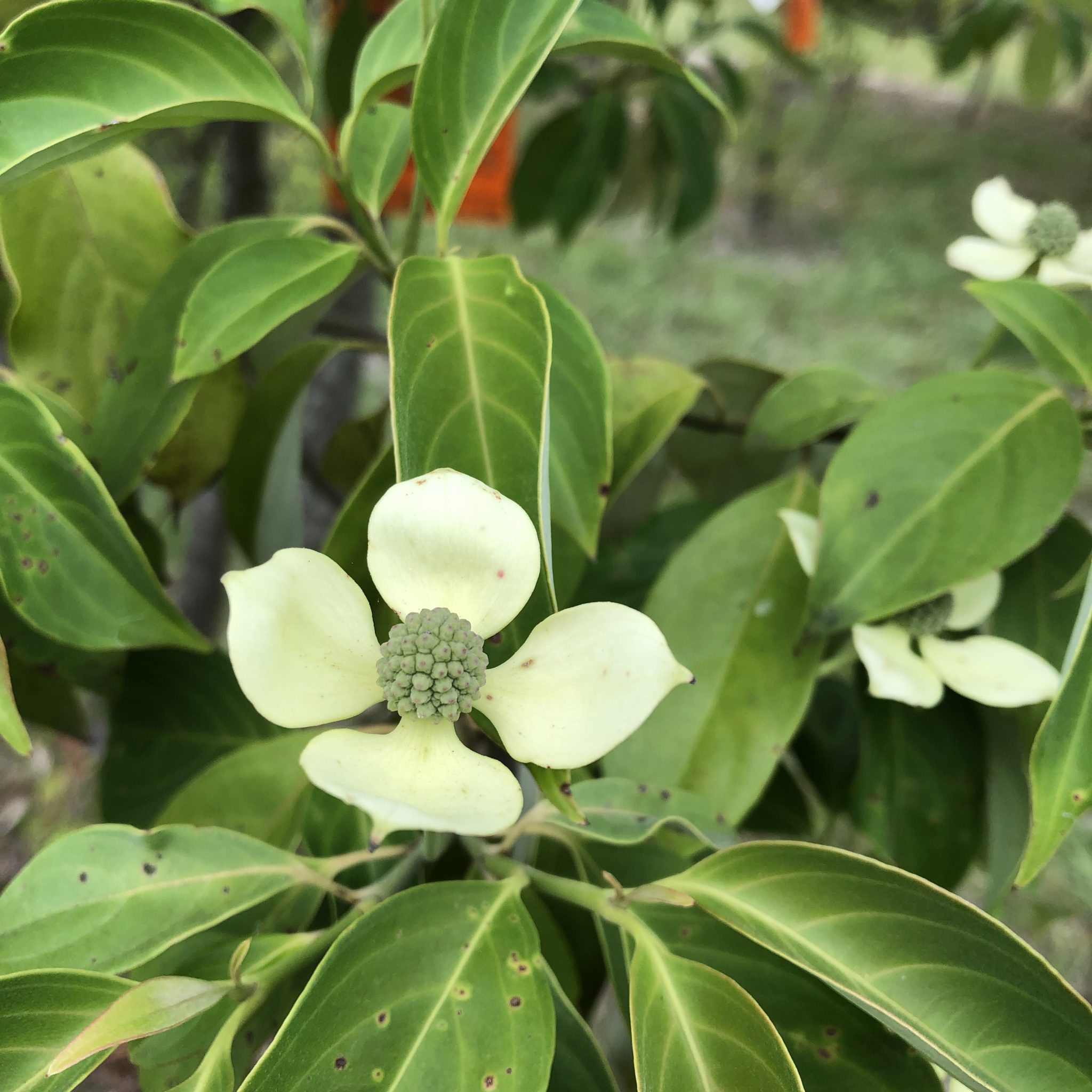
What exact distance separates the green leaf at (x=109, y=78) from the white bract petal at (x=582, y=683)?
0.24 meters

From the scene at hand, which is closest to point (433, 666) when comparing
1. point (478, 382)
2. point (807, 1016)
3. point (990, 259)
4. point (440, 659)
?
point (440, 659)

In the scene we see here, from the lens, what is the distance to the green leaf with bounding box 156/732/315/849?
46 cm

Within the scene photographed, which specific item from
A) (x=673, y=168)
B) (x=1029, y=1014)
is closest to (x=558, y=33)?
(x=1029, y=1014)

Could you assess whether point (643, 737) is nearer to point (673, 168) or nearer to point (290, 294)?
point (290, 294)

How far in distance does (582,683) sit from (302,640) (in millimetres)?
93

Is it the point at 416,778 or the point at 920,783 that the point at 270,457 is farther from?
the point at 920,783

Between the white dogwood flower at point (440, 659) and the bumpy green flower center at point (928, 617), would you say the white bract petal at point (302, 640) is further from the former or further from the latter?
the bumpy green flower center at point (928, 617)

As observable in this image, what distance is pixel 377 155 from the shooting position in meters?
0.46

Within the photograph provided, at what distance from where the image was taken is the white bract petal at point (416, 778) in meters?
0.24

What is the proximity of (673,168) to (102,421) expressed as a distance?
118cm

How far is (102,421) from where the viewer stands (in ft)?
1.39

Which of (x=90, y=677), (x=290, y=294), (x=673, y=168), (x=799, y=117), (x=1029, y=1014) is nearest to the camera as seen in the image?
(x=1029, y=1014)

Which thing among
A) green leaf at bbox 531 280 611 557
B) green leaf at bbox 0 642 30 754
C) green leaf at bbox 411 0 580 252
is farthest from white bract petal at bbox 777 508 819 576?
green leaf at bbox 0 642 30 754

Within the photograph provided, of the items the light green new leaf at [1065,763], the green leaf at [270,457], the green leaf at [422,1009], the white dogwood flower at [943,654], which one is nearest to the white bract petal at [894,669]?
the white dogwood flower at [943,654]
